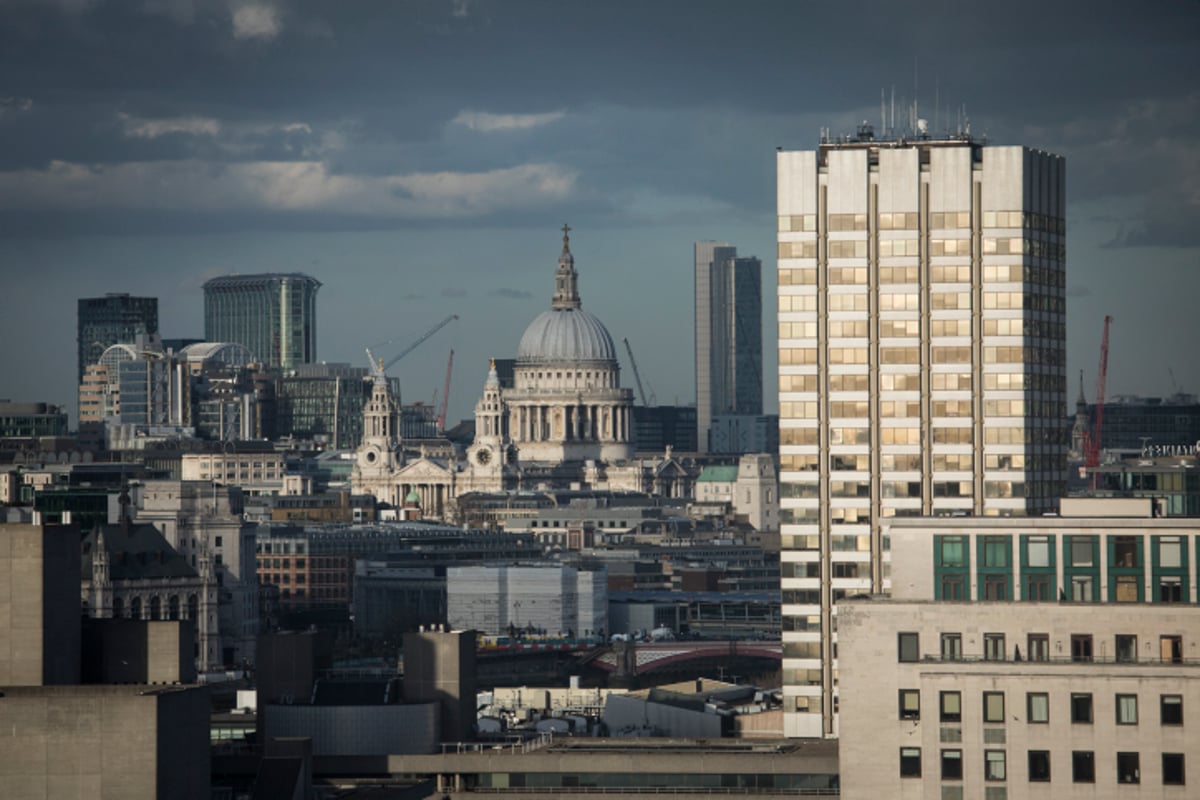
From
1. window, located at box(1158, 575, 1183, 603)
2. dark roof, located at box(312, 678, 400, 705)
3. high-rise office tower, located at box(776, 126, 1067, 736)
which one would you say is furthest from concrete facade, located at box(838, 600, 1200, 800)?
high-rise office tower, located at box(776, 126, 1067, 736)

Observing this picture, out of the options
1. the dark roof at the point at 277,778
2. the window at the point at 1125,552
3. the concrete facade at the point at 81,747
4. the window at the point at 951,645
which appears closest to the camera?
the window at the point at 951,645

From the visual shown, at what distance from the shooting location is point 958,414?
13362 centimetres

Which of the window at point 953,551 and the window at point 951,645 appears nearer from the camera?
the window at point 951,645

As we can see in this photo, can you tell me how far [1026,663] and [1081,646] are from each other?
148cm

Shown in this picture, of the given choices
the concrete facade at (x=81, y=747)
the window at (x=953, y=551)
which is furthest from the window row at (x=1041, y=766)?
the concrete facade at (x=81, y=747)

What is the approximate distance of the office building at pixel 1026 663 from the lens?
82562mm

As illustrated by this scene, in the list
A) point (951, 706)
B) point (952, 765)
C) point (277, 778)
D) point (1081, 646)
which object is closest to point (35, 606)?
point (277, 778)

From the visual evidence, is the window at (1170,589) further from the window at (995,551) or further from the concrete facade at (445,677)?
the concrete facade at (445,677)

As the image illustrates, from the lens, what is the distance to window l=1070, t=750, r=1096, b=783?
82.3 meters

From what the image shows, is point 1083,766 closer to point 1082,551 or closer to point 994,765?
point 994,765

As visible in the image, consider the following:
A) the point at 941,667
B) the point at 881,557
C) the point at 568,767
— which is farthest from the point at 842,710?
the point at 881,557

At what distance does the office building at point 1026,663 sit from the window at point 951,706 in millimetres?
34

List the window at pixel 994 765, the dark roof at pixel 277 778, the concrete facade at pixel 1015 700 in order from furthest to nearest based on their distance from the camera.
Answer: the dark roof at pixel 277 778 < the window at pixel 994 765 < the concrete facade at pixel 1015 700

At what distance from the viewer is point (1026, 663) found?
274 feet
